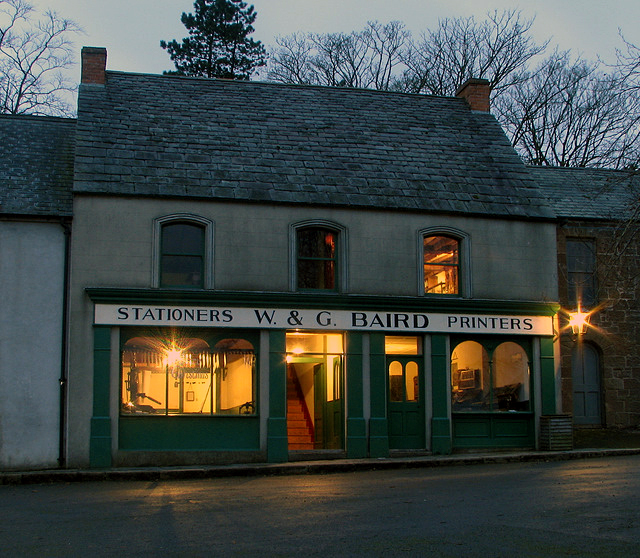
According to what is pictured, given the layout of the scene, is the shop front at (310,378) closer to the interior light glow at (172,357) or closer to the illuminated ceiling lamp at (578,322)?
the interior light glow at (172,357)

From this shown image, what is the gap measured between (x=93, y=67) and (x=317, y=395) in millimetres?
10061

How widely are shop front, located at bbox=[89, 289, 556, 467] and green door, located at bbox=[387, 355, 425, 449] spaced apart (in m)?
0.02

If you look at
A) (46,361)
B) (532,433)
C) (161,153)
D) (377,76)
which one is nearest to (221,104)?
(161,153)

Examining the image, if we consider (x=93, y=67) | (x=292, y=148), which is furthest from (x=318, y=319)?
(x=93, y=67)

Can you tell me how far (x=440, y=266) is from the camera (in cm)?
2034

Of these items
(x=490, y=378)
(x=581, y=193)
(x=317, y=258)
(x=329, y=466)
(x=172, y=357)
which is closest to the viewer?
(x=329, y=466)

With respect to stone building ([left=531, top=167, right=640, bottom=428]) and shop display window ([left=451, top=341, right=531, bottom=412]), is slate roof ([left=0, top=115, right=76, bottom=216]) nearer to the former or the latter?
shop display window ([left=451, top=341, right=531, bottom=412])

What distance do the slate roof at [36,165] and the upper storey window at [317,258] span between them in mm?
5073

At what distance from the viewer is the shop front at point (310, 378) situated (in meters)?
18.2

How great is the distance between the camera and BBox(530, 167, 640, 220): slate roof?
74.0ft

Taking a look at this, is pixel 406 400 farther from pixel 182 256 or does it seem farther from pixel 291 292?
pixel 182 256

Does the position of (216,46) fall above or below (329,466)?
above

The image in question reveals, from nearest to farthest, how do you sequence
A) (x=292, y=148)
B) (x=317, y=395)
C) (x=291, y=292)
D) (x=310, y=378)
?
(x=291, y=292) → (x=317, y=395) → (x=310, y=378) → (x=292, y=148)

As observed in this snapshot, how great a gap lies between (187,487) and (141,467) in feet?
11.2
